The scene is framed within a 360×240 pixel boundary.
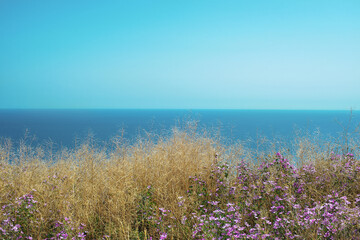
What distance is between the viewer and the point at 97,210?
153 inches

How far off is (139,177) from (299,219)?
109 inches

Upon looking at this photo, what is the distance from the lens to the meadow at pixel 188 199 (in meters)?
2.91

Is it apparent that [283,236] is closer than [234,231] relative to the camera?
No

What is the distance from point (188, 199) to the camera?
13.2ft

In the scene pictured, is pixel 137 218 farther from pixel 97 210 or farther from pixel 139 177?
pixel 139 177

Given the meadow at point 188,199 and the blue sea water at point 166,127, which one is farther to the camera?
the blue sea water at point 166,127

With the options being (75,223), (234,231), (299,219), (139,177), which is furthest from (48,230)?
(299,219)

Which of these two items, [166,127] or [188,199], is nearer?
[188,199]

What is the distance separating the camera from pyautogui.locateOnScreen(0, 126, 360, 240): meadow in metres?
2.91

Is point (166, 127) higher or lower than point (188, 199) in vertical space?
higher

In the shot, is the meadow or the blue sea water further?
the blue sea water

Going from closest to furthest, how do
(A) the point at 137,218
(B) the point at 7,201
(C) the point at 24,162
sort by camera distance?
(A) the point at 137,218 < (B) the point at 7,201 < (C) the point at 24,162

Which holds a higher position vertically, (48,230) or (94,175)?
(94,175)

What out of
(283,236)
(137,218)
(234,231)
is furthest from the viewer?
(137,218)
